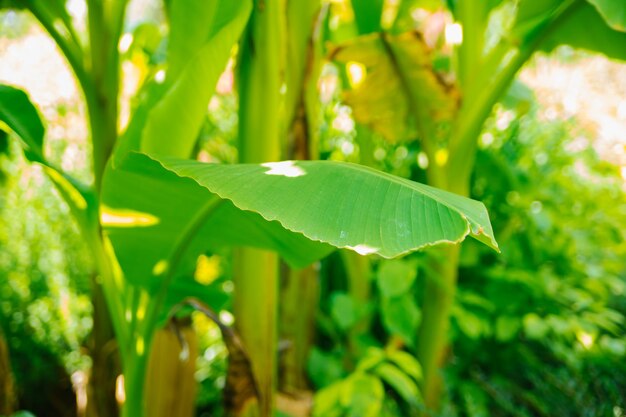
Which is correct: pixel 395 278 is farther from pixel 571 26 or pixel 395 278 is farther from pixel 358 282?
pixel 571 26

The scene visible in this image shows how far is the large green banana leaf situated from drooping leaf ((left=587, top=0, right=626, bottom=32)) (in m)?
0.54

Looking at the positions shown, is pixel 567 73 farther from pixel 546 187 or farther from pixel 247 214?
pixel 247 214

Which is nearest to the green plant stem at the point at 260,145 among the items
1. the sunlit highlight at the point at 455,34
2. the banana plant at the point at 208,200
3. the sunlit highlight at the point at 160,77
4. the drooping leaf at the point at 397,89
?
the banana plant at the point at 208,200

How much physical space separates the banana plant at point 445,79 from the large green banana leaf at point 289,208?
0.54 meters

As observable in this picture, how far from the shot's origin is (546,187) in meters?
1.46

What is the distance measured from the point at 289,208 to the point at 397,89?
76 centimetres

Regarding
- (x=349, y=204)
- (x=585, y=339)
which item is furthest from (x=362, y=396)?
(x=585, y=339)

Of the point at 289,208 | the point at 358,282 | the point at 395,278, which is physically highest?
the point at 289,208

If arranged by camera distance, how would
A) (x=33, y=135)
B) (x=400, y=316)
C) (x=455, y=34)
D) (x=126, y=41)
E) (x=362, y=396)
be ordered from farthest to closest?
(x=126, y=41) → (x=455, y=34) → (x=400, y=316) → (x=362, y=396) → (x=33, y=135)

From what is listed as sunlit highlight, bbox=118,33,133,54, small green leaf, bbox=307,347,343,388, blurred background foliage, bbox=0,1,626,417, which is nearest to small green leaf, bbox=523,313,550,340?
blurred background foliage, bbox=0,1,626,417

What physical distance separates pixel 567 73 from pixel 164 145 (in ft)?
16.0

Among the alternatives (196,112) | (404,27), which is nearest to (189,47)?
(196,112)

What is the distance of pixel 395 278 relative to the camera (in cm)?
112

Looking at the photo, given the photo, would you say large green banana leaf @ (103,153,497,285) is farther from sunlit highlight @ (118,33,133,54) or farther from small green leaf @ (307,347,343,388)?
sunlit highlight @ (118,33,133,54)
